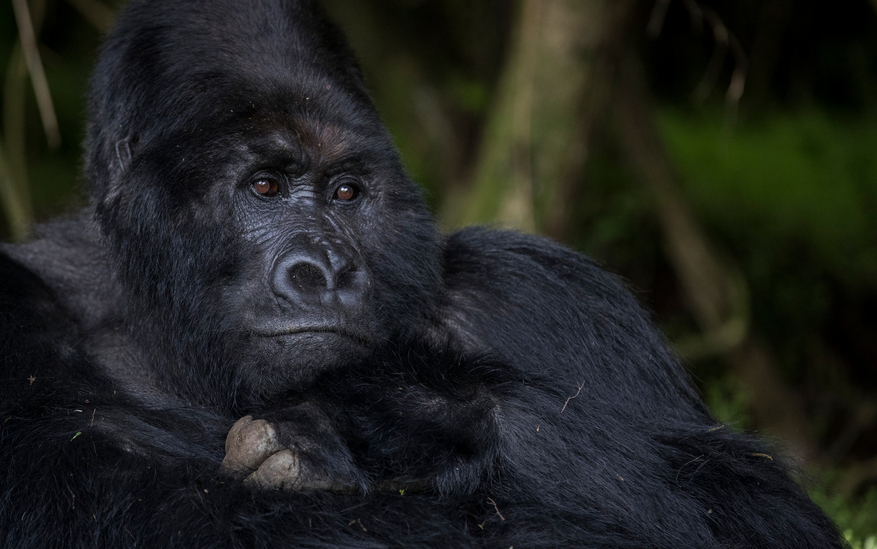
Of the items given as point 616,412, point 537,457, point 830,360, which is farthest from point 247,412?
point 830,360

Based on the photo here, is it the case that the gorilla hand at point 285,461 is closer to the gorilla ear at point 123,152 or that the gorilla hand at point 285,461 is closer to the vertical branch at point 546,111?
the gorilla ear at point 123,152

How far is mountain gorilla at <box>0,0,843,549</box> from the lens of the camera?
2607 mm

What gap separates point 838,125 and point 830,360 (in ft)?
8.30

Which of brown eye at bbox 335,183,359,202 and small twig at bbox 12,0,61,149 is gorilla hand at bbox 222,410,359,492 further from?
small twig at bbox 12,0,61,149

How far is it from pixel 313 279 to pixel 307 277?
0.07 feet

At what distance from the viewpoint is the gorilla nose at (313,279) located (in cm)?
295

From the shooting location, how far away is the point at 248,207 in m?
3.13

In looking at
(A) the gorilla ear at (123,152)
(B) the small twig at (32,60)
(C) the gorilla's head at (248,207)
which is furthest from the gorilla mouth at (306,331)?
(B) the small twig at (32,60)

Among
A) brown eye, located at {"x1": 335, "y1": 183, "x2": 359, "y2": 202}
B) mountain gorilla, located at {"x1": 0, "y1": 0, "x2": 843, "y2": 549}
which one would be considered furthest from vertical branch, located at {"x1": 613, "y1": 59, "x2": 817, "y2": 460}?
brown eye, located at {"x1": 335, "y1": 183, "x2": 359, "y2": 202}

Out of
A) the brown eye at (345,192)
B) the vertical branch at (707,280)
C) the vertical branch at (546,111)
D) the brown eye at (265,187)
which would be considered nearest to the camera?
the brown eye at (265,187)

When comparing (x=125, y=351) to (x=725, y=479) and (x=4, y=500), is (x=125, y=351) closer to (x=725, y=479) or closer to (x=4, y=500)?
(x=4, y=500)

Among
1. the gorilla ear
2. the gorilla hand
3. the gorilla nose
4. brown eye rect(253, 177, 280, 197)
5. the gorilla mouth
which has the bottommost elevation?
the gorilla hand

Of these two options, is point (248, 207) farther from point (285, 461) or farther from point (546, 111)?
point (546, 111)

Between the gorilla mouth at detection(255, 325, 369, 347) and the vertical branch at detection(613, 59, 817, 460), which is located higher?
the gorilla mouth at detection(255, 325, 369, 347)
